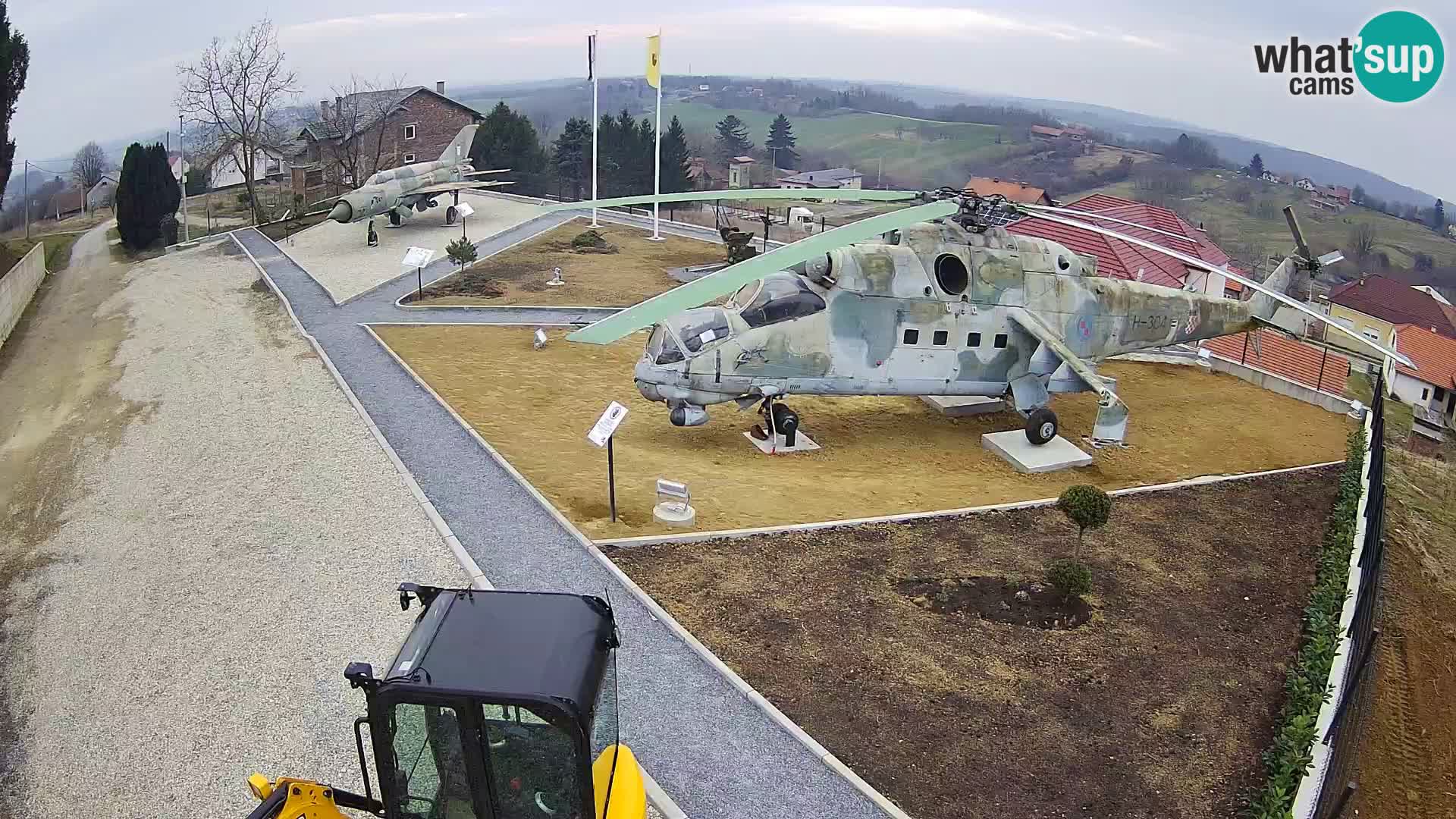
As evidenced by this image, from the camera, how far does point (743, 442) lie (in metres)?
18.6

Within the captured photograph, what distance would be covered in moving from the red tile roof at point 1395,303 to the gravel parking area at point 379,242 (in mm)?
47312

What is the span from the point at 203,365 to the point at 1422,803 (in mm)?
23900

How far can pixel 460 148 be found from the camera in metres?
43.0

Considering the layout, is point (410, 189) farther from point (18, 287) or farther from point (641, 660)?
point (641, 660)

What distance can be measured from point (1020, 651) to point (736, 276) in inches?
235

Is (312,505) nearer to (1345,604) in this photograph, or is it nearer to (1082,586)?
(1082,586)

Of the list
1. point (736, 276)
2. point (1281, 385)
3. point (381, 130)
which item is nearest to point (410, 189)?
point (381, 130)

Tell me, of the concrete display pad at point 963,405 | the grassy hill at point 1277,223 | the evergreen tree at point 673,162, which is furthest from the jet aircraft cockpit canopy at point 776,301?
the grassy hill at point 1277,223

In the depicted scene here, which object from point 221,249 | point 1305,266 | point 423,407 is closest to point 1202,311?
point 1305,266

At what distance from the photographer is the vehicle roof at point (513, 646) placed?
19.0 ft

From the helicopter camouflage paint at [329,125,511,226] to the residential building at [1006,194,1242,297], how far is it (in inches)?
897

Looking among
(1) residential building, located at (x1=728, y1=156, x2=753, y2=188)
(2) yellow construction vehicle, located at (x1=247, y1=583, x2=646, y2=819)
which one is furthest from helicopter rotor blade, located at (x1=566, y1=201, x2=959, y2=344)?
(1) residential building, located at (x1=728, y1=156, x2=753, y2=188)

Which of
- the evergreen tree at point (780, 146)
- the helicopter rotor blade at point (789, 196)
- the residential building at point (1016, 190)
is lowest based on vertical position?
the helicopter rotor blade at point (789, 196)

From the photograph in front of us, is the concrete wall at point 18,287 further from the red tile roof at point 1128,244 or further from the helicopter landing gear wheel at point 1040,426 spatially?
the red tile roof at point 1128,244
